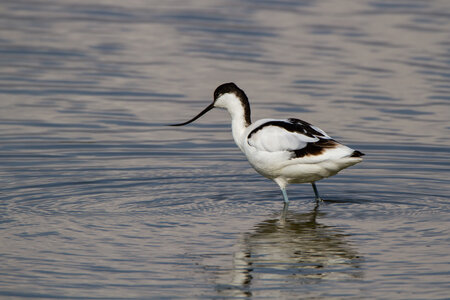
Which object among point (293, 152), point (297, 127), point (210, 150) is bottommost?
point (210, 150)

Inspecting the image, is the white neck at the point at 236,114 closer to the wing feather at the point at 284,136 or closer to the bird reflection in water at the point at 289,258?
the wing feather at the point at 284,136

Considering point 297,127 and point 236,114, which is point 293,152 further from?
point 236,114

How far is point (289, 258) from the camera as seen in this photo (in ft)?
26.0

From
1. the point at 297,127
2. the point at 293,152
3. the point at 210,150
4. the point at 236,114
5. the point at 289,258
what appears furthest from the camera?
the point at 210,150

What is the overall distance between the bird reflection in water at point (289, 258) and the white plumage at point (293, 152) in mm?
476

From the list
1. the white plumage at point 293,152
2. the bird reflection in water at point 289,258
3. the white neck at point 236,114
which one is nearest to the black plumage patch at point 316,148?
the white plumage at point 293,152

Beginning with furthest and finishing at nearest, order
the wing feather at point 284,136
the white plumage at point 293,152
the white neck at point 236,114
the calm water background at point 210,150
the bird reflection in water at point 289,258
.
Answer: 1. the white neck at point 236,114
2. the wing feather at point 284,136
3. the white plumage at point 293,152
4. the calm water background at point 210,150
5. the bird reflection in water at point 289,258

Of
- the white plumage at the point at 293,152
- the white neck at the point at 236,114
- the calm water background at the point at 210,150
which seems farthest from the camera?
the white neck at the point at 236,114

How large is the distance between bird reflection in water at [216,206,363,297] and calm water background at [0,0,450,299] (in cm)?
2

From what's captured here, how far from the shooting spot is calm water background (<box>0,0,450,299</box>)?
7.52m

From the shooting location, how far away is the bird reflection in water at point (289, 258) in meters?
7.25

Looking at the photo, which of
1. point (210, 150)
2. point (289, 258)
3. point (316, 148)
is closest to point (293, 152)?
point (316, 148)

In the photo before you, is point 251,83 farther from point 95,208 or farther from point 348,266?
point 348,266

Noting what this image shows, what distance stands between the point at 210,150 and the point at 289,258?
425 cm
